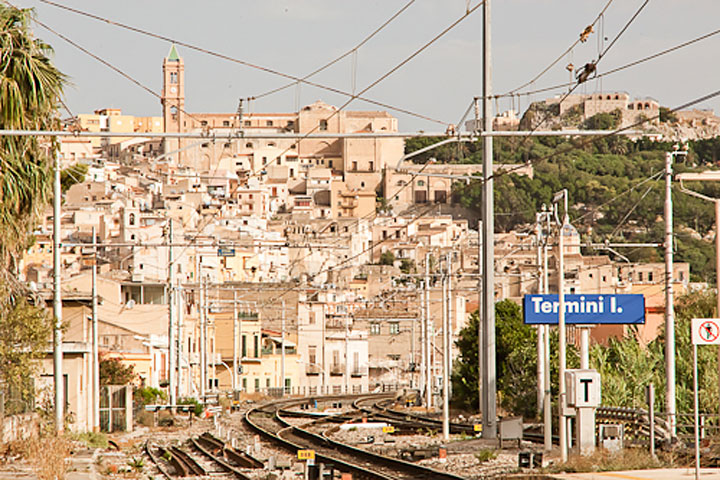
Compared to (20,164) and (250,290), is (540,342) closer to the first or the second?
(20,164)

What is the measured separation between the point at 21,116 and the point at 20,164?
2.56 feet

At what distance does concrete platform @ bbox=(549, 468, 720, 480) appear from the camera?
15.4m

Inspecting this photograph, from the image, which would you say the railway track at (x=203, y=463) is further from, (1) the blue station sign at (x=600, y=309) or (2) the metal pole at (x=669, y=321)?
(2) the metal pole at (x=669, y=321)

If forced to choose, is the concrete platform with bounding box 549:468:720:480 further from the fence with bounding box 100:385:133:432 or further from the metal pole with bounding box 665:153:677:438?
the fence with bounding box 100:385:133:432

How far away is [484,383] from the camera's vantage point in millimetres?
21062

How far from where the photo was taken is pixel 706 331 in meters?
14.8

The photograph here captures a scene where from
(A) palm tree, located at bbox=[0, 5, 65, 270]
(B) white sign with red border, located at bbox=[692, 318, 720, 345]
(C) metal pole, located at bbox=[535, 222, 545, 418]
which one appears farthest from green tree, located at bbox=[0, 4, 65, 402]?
(C) metal pole, located at bbox=[535, 222, 545, 418]

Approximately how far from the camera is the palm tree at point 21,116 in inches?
709

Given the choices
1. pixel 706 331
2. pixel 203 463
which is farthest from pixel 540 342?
pixel 706 331

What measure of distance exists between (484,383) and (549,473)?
4.40 meters

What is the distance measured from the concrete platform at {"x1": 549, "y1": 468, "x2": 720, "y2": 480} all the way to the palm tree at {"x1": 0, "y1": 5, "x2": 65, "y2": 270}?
8995 mm

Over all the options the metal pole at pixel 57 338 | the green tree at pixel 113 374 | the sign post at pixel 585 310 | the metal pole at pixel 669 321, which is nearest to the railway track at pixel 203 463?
the metal pole at pixel 57 338

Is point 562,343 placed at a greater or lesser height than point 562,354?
greater

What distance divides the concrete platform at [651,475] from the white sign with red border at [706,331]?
1.82 metres
